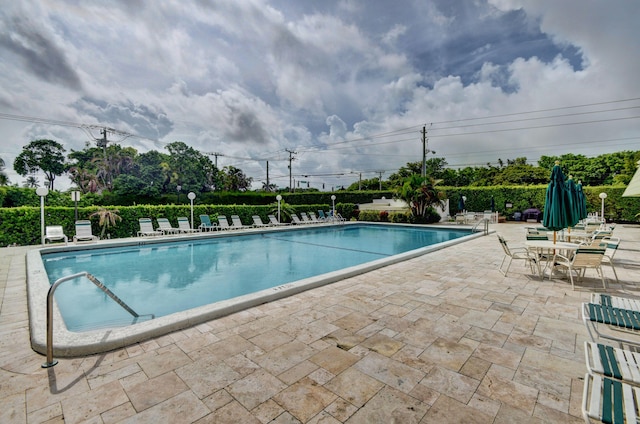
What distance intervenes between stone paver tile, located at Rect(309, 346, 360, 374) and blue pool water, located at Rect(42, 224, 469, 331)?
11.7 ft

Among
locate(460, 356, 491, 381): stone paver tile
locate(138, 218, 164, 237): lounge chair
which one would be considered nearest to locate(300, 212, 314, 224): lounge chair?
locate(138, 218, 164, 237): lounge chair

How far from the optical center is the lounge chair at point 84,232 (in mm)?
11008

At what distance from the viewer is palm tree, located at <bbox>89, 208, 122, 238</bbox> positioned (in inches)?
466

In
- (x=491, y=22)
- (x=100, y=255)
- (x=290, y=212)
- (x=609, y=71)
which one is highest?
(x=491, y=22)

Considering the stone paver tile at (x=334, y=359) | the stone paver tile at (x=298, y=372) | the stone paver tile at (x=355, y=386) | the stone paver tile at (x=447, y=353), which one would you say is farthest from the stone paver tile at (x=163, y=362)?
the stone paver tile at (x=447, y=353)

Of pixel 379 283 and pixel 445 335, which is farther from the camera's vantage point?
pixel 379 283

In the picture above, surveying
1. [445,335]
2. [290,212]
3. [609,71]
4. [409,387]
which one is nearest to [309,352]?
[409,387]

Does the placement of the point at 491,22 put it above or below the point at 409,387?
above

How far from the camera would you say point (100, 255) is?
9.75 m

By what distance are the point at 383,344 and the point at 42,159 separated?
52951mm

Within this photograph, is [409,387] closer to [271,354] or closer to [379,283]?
[271,354]

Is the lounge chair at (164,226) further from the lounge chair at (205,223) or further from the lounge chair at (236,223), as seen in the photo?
the lounge chair at (236,223)

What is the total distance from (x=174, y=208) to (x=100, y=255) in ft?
16.2

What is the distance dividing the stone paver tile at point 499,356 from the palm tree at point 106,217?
1374cm
